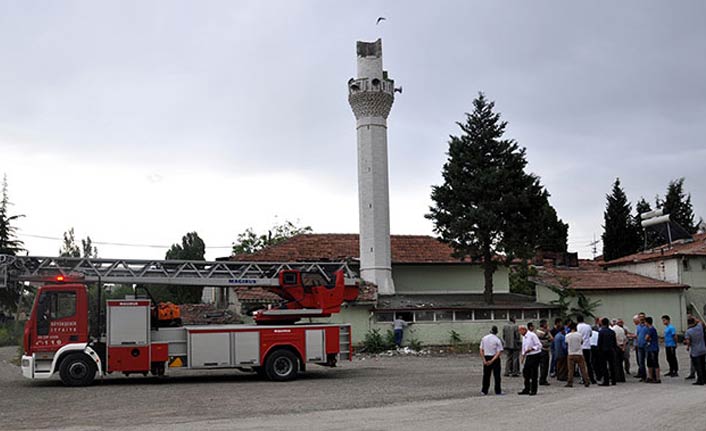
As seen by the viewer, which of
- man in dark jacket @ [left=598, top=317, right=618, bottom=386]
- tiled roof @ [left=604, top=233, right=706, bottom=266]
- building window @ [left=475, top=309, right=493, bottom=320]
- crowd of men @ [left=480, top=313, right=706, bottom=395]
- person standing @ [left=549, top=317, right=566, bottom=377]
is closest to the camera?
crowd of men @ [left=480, top=313, right=706, bottom=395]

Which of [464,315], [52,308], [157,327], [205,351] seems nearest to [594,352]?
[205,351]

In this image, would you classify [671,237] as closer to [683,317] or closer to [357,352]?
[683,317]

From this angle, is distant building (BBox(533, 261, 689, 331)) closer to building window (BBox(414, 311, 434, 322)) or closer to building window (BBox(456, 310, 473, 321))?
building window (BBox(456, 310, 473, 321))

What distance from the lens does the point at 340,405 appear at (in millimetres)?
16703

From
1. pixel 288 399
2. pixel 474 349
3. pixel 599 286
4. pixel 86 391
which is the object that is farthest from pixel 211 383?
pixel 599 286

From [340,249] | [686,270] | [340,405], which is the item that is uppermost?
[340,249]

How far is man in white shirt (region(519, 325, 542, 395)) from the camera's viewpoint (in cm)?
1830

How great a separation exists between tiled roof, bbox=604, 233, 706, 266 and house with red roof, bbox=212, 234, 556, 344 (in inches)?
290

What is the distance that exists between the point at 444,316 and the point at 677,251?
15.3 meters

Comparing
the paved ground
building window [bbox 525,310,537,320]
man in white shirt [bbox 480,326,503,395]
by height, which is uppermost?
building window [bbox 525,310,537,320]

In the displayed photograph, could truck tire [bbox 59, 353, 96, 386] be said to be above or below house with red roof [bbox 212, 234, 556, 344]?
below

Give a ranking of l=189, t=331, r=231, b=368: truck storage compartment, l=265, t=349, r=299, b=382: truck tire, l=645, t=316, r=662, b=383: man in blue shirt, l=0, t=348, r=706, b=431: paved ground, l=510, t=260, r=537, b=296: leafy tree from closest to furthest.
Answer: l=0, t=348, r=706, b=431: paved ground
l=645, t=316, r=662, b=383: man in blue shirt
l=189, t=331, r=231, b=368: truck storage compartment
l=265, t=349, r=299, b=382: truck tire
l=510, t=260, r=537, b=296: leafy tree

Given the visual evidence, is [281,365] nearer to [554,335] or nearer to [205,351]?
[205,351]

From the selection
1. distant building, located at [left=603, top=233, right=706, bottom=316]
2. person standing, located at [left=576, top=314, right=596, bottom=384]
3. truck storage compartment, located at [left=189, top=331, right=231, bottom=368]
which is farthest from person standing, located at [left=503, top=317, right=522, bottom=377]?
distant building, located at [left=603, top=233, right=706, bottom=316]
